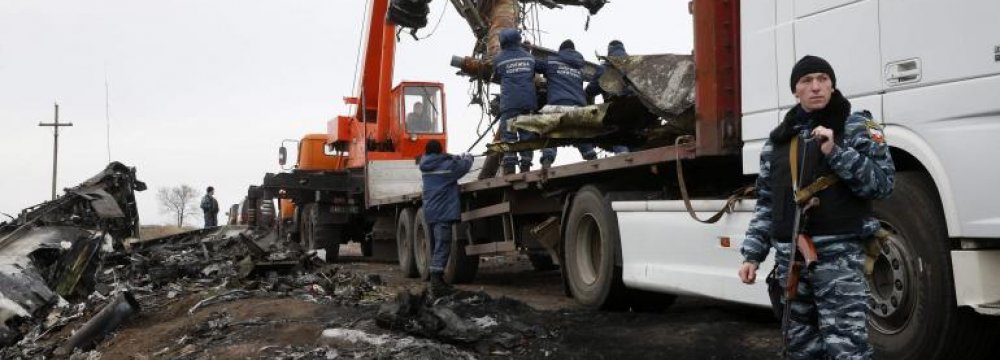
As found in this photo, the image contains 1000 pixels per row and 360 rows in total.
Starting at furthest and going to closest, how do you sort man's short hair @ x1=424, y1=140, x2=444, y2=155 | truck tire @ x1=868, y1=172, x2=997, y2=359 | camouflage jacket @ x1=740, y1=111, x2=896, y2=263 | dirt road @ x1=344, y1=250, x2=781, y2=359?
man's short hair @ x1=424, y1=140, x2=444, y2=155
dirt road @ x1=344, y1=250, x2=781, y2=359
truck tire @ x1=868, y1=172, x2=997, y2=359
camouflage jacket @ x1=740, y1=111, x2=896, y2=263

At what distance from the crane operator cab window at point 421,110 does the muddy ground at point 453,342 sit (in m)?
5.95

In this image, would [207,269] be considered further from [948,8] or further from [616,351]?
[948,8]

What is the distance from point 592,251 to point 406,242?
4.67 metres

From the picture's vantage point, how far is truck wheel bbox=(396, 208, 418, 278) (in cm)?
1075

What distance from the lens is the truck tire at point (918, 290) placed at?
12.1ft

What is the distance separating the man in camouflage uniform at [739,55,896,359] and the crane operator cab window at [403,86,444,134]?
35.6 feet

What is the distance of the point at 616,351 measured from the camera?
500 centimetres

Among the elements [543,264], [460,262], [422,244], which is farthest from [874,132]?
[543,264]

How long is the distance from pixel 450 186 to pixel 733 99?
15.0 ft

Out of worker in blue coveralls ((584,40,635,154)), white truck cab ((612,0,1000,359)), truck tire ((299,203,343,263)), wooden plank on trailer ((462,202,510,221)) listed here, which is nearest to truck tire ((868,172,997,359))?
white truck cab ((612,0,1000,359))

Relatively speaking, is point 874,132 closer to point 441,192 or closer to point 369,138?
point 441,192

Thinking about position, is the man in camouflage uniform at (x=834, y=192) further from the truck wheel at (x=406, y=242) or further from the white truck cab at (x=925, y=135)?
the truck wheel at (x=406, y=242)

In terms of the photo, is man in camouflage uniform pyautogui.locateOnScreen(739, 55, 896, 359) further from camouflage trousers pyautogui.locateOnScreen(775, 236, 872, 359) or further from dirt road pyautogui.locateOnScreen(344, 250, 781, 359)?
dirt road pyautogui.locateOnScreen(344, 250, 781, 359)

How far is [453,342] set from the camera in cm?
523
